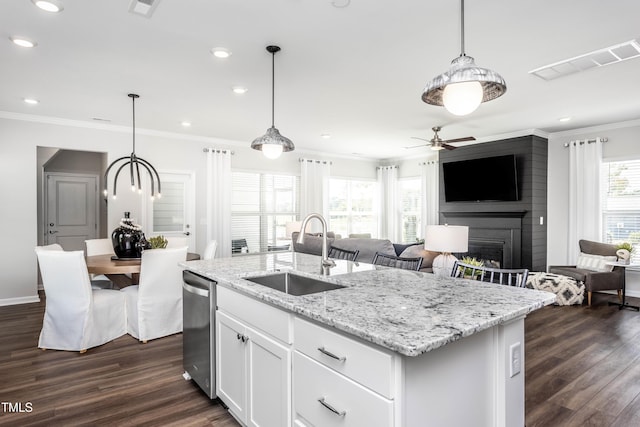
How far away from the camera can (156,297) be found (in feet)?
11.8

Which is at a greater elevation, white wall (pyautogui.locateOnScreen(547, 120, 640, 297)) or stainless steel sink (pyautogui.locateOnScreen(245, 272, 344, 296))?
white wall (pyautogui.locateOnScreen(547, 120, 640, 297))

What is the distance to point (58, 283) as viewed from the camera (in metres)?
3.27

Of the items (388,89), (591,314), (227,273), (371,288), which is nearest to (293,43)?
(388,89)

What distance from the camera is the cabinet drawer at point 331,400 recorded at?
1186 mm

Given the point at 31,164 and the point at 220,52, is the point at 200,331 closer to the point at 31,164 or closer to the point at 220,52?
the point at 220,52

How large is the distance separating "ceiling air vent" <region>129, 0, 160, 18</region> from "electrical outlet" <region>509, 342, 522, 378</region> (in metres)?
2.76

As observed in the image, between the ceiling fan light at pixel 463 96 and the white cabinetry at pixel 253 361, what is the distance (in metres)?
1.31

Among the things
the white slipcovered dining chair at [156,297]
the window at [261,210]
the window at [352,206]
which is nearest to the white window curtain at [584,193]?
the window at [352,206]

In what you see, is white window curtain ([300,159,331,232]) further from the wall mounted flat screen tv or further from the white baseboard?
the white baseboard

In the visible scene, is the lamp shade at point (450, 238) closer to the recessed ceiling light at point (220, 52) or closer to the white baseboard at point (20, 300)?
the recessed ceiling light at point (220, 52)

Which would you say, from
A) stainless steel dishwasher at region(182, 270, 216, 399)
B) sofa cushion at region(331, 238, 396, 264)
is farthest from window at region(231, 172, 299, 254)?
stainless steel dishwasher at region(182, 270, 216, 399)

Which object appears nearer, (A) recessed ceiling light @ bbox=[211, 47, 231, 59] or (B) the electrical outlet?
(B) the electrical outlet

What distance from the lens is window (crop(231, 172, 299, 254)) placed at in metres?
6.89

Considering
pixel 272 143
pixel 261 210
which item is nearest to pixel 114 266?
pixel 272 143
